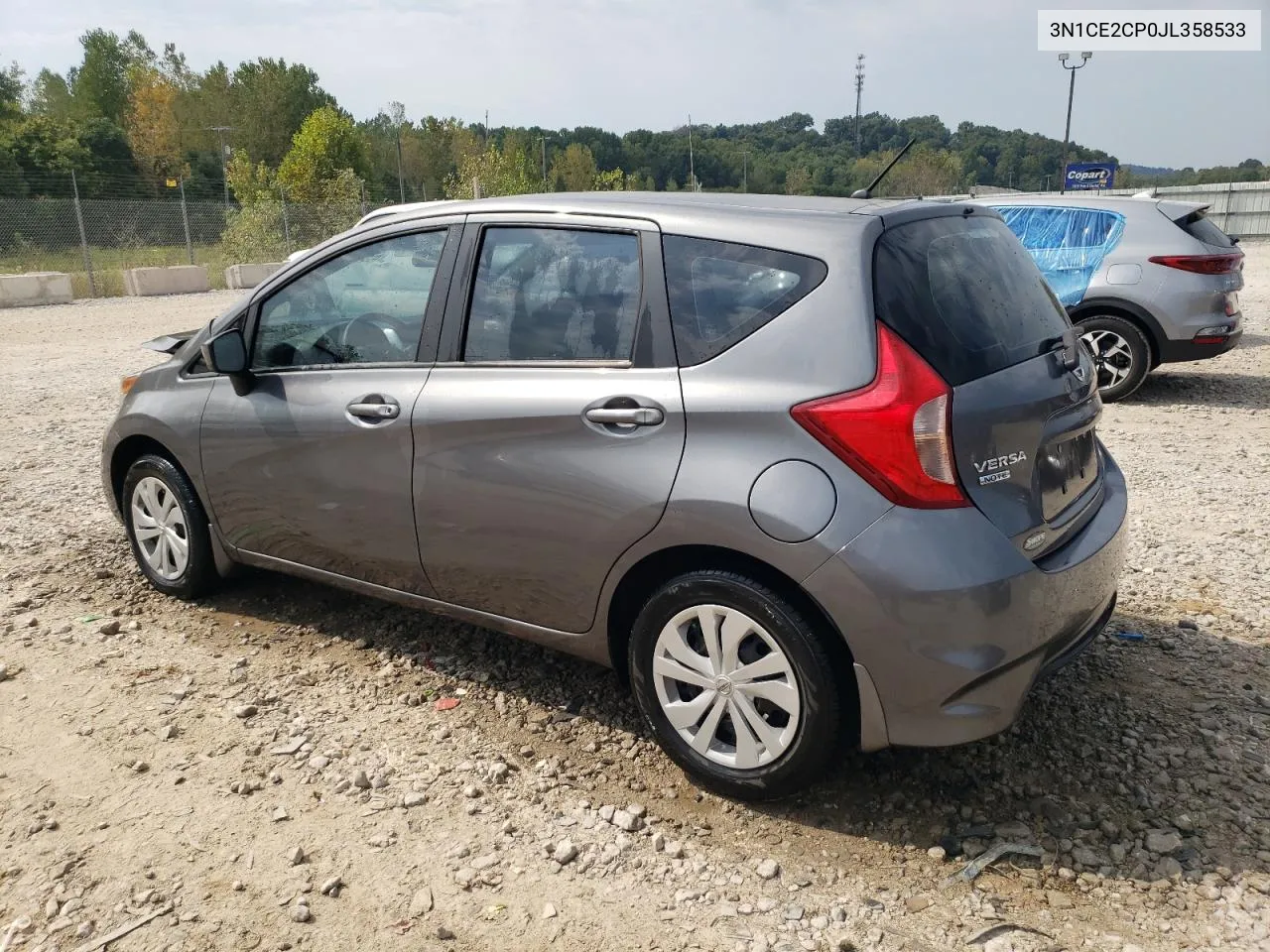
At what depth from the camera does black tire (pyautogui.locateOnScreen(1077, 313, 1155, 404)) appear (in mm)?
8719

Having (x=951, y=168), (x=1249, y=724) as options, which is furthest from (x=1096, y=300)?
(x=951, y=168)

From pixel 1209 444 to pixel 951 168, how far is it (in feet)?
196

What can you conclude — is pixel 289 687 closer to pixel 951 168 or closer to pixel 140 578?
pixel 140 578

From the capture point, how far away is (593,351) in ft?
10.3

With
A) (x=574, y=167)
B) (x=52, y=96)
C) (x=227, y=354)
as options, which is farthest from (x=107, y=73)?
(x=227, y=354)

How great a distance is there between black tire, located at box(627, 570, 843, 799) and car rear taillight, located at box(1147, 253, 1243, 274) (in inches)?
289

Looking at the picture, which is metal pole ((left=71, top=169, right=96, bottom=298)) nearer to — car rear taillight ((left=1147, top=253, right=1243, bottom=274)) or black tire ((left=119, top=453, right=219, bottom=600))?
black tire ((left=119, top=453, right=219, bottom=600))

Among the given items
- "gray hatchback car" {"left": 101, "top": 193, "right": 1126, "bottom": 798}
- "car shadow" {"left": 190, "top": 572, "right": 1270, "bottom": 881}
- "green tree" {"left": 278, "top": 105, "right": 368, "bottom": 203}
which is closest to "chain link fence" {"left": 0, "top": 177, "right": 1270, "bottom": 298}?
"green tree" {"left": 278, "top": 105, "right": 368, "bottom": 203}

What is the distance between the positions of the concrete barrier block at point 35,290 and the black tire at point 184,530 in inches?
832

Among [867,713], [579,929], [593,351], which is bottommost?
[579,929]

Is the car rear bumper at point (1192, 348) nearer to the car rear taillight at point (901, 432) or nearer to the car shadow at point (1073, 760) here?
the car shadow at point (1073, 760)

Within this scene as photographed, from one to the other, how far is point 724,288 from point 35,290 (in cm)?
2444

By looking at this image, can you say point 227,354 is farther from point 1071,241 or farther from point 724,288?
point 1071,241

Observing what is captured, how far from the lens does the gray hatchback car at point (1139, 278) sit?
848 centimetres
